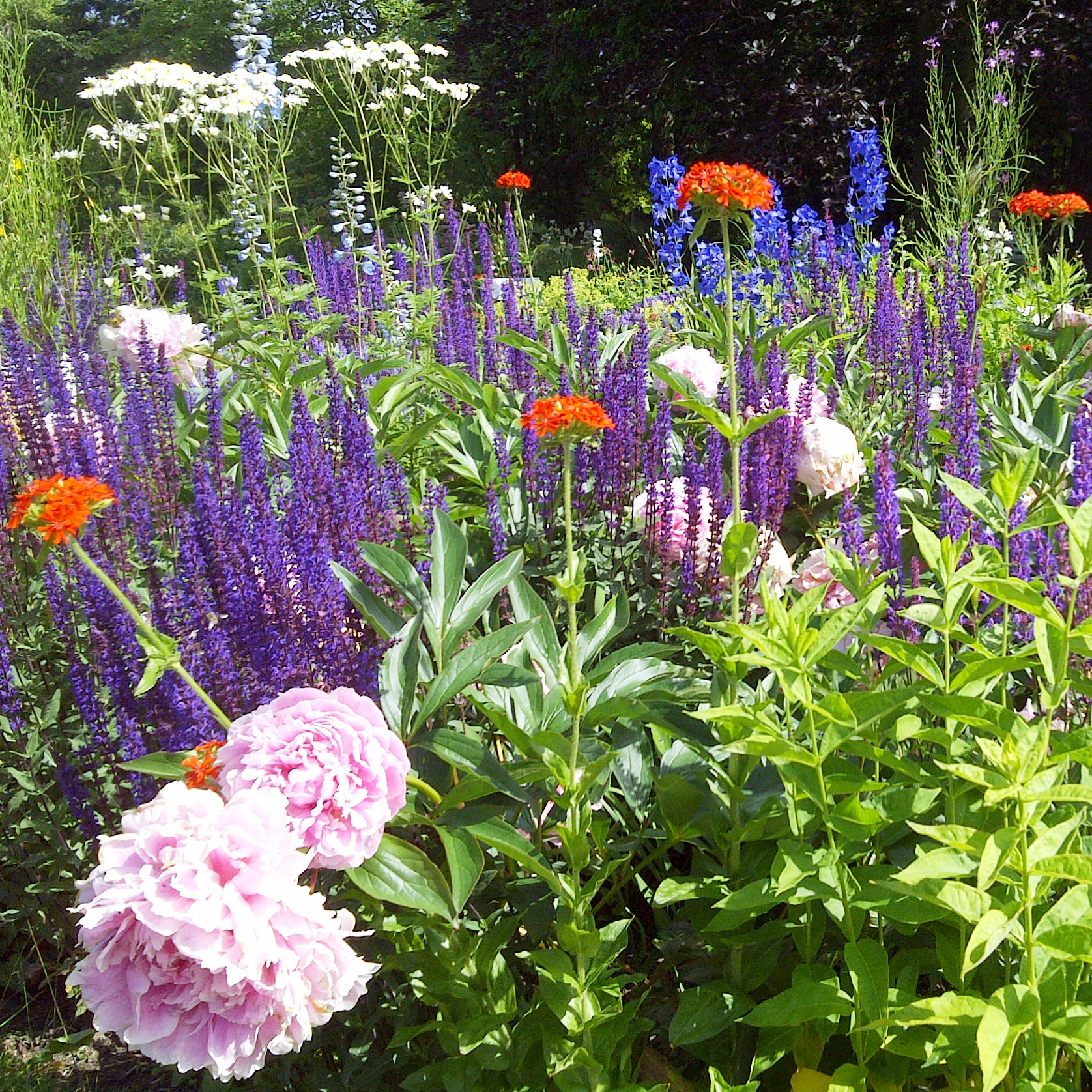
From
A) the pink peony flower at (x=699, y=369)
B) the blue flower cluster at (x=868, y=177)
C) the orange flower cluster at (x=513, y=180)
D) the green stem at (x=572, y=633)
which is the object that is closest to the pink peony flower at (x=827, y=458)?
the pink peony flower at (x=699, y=369)

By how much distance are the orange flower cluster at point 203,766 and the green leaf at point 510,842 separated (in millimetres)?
296

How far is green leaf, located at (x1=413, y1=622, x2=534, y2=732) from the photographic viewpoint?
1.33 meters

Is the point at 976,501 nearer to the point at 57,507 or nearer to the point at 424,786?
the point at 424,786

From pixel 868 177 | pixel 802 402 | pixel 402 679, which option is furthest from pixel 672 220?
pixel 402 679

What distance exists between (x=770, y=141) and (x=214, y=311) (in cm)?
540

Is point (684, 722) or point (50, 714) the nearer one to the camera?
point (684, 722)

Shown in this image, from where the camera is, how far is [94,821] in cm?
173

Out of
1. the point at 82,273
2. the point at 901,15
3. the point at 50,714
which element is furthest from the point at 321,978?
the point at 901,15

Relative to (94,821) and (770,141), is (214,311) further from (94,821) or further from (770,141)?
(770,141)

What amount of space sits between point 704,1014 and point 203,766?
67cm

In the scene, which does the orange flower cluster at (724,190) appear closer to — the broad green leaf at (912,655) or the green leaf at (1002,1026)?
the broad green leaf at (912,655)

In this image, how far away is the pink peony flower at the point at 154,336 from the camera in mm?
2805

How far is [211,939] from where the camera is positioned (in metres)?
0.99

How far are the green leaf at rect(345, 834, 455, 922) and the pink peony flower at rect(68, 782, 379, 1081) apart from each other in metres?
0.13
